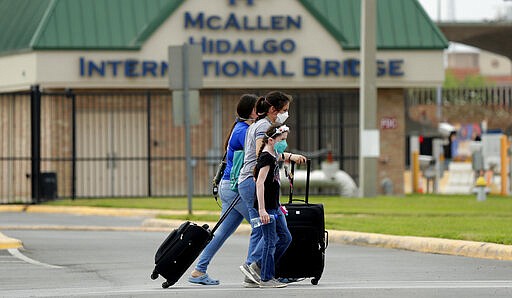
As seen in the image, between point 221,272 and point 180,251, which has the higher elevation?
point 180,251

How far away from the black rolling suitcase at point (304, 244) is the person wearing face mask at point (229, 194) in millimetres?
503

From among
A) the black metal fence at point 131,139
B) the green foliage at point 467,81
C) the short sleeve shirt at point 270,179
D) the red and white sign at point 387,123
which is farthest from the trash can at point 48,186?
the green foliage at point 467,81

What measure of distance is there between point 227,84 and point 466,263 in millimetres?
21010

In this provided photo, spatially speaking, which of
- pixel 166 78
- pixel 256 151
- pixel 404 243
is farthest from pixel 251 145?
pixel 166 78

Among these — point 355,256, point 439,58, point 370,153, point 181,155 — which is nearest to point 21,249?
point 355,256

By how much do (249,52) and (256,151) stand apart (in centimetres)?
2407

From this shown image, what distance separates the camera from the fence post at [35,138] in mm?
32781

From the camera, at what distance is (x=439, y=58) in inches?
1496

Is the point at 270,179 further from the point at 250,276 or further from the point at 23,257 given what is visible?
the point at 23,257

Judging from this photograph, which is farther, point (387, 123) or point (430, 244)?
point (387, 123)

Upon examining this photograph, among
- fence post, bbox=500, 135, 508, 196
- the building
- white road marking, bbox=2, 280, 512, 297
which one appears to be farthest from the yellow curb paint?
fence post, bbox=500, 135, 508, 196

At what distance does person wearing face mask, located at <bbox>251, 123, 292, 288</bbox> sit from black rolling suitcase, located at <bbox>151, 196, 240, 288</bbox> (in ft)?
1.80

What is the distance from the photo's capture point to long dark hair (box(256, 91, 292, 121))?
521 inches

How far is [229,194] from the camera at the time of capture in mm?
13625
